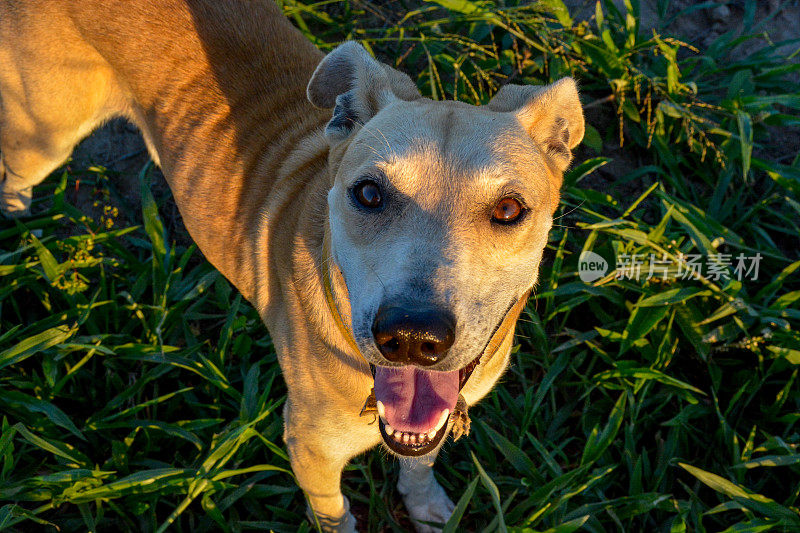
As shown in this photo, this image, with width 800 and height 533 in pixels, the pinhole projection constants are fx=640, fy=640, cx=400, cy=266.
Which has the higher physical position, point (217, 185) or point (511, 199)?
point (511, 199)

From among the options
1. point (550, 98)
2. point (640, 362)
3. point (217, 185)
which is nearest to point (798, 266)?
point (640, 362)

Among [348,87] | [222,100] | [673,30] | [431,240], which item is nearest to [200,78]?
[222,100]

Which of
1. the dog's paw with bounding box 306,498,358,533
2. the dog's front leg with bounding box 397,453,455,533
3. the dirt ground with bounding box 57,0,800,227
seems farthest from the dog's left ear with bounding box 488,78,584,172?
the dirt ground with bounding box 57,0,800,227

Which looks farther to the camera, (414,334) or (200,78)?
(200,78)

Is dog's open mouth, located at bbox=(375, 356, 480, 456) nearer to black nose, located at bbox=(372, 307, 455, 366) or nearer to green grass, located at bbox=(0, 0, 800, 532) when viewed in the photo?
black nose, located at bbox=(372, 307, 455, 366)

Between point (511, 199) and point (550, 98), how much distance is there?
0.60 m

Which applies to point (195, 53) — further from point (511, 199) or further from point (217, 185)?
point (511, 199)

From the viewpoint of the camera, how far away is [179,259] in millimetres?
4137

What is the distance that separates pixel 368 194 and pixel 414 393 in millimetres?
743

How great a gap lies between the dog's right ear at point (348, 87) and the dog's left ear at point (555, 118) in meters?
0.57

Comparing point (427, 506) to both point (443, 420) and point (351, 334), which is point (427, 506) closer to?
point (443, 420)

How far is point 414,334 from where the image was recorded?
192cm

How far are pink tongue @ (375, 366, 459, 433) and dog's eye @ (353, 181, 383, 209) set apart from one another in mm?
596

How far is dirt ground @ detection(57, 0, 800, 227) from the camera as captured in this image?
462 cm
